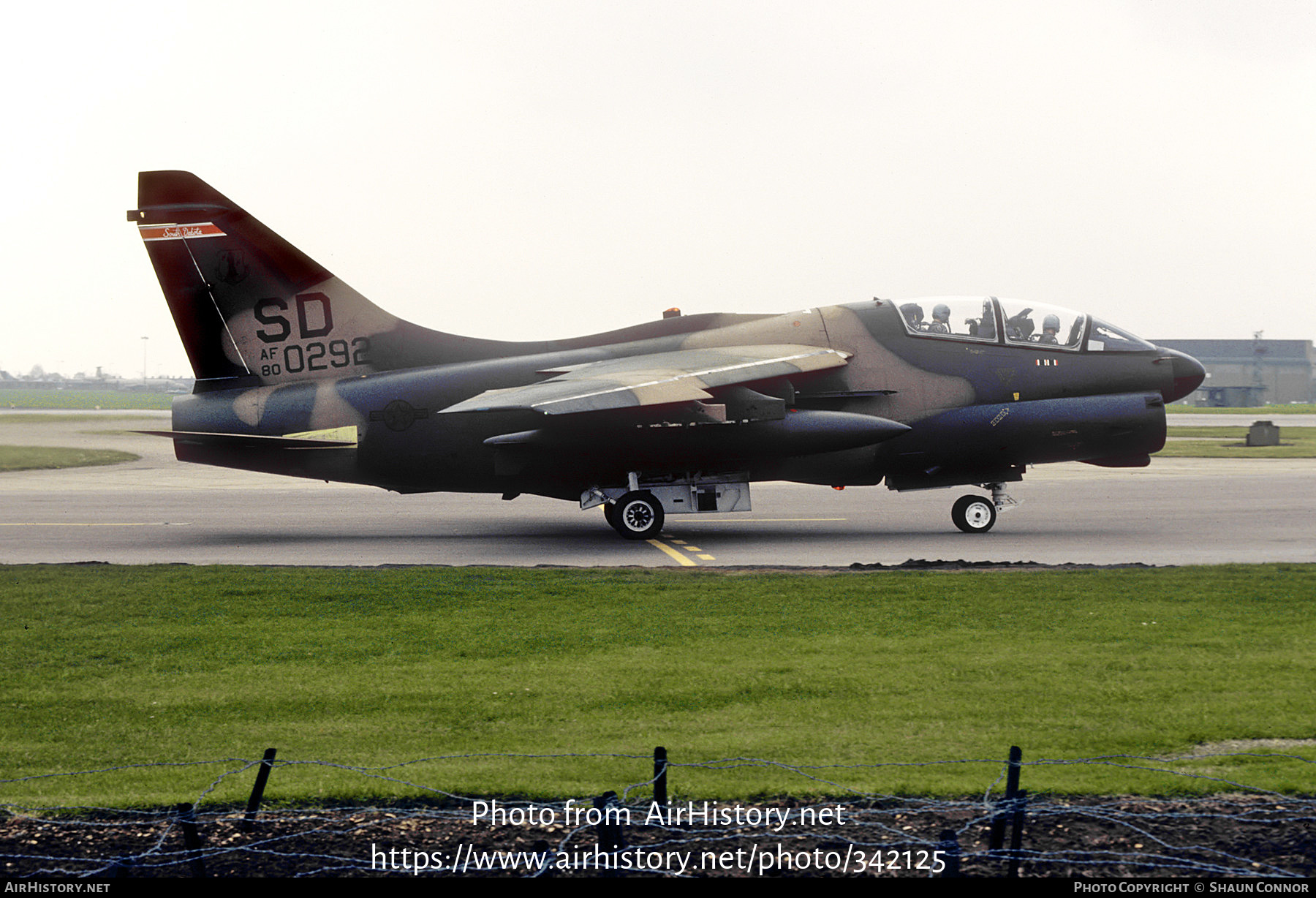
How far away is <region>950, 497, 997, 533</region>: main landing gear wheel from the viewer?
1962 cm

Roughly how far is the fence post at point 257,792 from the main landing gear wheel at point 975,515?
1598 cm

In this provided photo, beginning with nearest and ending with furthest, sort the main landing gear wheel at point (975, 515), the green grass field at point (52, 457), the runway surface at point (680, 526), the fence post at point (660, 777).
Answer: the fence post at point (660, 777)
the runway surface at point (680, 526)
the main landing gear wheel at point (975, 515)
the green grass field at point (52, 457)

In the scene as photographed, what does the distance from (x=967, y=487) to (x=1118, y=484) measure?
4.08 m

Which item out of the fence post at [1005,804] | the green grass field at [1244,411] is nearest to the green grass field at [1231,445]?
the fence post at [1005,804]

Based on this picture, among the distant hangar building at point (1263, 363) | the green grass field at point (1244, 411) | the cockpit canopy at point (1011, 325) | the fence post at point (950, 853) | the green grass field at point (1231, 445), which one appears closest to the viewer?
the fence post at point (950, 853)

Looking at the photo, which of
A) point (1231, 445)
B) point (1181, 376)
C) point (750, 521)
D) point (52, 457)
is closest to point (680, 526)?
point (750, 521)

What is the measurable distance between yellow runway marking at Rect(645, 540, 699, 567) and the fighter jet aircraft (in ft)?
1.53

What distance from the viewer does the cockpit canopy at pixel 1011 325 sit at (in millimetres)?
19156

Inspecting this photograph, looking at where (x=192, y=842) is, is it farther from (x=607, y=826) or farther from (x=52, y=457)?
(x=52, y=457)

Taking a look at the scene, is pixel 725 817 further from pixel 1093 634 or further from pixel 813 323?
pixel 813 323

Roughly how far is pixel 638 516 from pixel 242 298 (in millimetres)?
8010

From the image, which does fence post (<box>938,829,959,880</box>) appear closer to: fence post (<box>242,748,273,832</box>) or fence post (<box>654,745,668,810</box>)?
fence post (<box>654,745,668,810</box>)

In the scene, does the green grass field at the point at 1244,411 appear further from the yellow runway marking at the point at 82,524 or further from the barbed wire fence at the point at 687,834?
the barbed wire fence at the point at 687,834

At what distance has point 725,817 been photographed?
5625 mm
